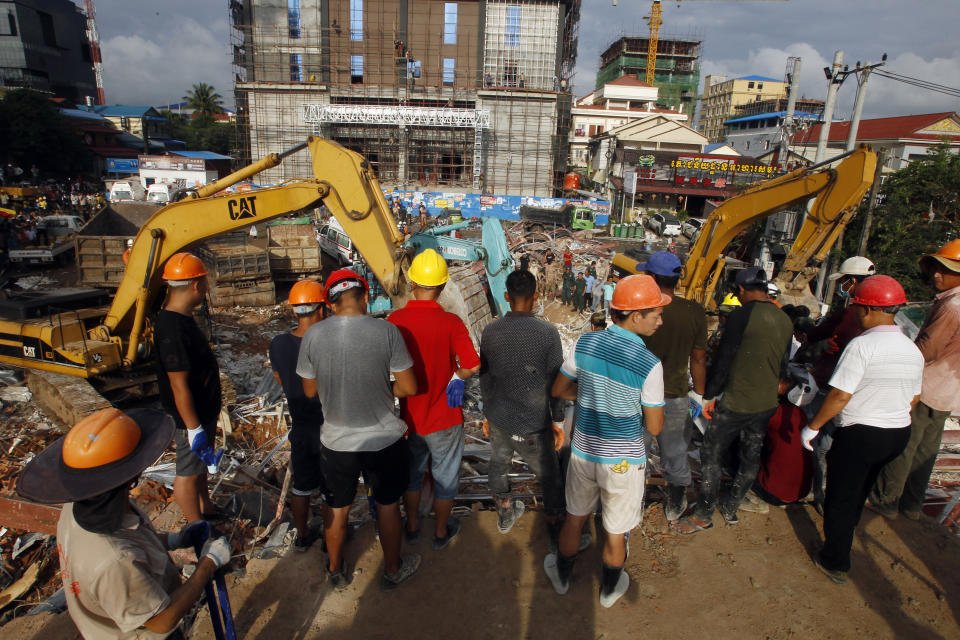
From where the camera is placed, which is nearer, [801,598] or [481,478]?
[801,598]

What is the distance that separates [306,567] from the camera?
10.8ft

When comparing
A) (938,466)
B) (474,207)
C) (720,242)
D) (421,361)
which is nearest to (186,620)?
(421,361)

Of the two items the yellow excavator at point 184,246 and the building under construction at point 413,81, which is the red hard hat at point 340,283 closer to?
the yellow excavator at point 184,246

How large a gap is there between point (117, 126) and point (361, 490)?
5960 cm

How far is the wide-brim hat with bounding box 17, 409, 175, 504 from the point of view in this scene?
1.58m

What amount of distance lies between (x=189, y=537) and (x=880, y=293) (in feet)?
12.7

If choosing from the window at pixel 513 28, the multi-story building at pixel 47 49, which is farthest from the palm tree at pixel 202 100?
the window at pixel 513 28

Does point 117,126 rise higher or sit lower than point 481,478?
higher

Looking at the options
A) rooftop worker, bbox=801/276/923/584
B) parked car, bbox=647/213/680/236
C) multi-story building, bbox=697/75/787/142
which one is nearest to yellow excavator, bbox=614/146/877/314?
rooftop worker, bbox=801/276/923/584

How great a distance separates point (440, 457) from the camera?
329 centimetres

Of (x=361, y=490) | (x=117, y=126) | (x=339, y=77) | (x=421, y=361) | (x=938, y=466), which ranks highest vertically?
(x=339, y=77)

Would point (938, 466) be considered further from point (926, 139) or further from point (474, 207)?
point (926, 139)

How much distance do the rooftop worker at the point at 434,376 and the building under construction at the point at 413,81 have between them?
103 feet

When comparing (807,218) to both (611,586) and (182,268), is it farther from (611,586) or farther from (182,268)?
(182,268)
